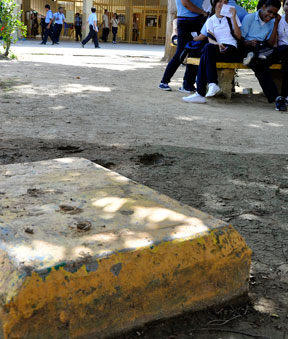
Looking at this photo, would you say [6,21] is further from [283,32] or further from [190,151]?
[190,151]

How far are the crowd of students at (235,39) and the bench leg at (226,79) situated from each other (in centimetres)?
19

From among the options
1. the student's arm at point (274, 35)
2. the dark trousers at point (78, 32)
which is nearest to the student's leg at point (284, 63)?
the student's arm at point (274, 35)

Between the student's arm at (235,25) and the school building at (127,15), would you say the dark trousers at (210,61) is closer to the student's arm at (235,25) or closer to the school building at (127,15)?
the student's arm at (235,25)

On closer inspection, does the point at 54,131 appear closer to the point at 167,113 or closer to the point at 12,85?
the point at 167,113

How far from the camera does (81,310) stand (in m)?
1.60

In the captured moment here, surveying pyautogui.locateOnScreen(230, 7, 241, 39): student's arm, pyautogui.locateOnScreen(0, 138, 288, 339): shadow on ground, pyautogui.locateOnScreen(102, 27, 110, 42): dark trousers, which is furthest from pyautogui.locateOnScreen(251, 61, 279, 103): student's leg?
pyautogui.locateOnScreen(102, 27, 110, 42): dark trousers

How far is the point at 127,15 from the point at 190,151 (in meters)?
28.1

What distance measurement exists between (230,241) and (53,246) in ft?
2.30

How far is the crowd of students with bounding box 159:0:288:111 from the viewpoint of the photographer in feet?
21.5

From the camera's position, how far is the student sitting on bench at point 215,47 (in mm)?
6520

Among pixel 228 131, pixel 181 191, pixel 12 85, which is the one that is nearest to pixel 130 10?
pixel 12 85

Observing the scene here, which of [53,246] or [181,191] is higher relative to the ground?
[53,246]

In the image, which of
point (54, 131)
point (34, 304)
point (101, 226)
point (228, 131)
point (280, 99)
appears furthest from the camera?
point (280, 99)

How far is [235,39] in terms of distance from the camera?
21.8ft
